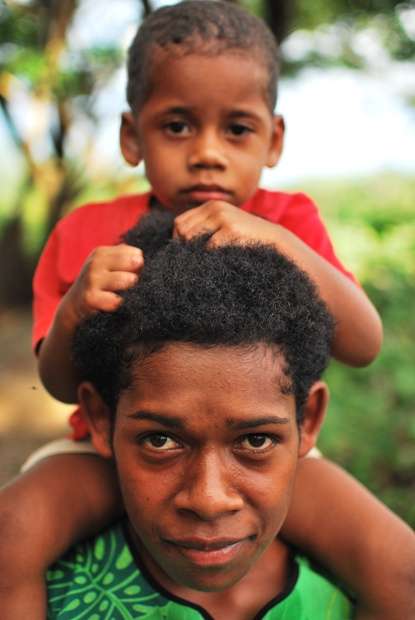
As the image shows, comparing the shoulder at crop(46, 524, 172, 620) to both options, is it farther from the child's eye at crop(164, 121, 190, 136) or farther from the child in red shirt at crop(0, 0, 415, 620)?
the child's eye at crop(164, 121, 190, 136)

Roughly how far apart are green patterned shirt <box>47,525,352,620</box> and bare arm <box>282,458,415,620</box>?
0.26ft

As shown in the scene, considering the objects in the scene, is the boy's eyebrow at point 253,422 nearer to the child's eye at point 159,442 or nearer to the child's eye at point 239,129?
the child's eye at point 159,442

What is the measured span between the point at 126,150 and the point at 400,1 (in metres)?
5.64

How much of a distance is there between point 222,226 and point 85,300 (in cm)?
36

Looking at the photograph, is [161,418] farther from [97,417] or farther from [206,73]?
[206,73]

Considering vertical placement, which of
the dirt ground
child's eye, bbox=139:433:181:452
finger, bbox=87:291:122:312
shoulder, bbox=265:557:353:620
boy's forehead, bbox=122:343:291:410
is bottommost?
the dirt ground

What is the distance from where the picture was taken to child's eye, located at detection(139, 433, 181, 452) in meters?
1.60

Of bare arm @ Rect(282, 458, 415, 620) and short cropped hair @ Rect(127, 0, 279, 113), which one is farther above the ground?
short cropped hair @ Rect(127, 0, 279, 113)

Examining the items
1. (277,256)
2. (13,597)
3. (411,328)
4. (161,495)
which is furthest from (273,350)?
(411,328)

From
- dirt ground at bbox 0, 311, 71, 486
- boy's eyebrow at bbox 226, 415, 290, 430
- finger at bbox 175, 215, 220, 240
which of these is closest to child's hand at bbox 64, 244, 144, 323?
finger at bbox 175, 215, 220, 240

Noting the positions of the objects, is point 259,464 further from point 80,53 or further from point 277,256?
point 80,53

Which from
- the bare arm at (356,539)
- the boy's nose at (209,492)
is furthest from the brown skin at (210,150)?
the boy's nose at (209,492)

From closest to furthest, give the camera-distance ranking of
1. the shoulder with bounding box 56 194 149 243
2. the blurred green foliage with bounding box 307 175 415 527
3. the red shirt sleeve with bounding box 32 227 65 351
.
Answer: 1. the red shirt sleeve with bounding box 32 227 65 351
2. the shoulder with bounding box 56 194 149 243
3. the blurred green foliage with bounding box 307 175 415 527

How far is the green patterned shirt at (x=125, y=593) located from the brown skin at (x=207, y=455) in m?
0.19
